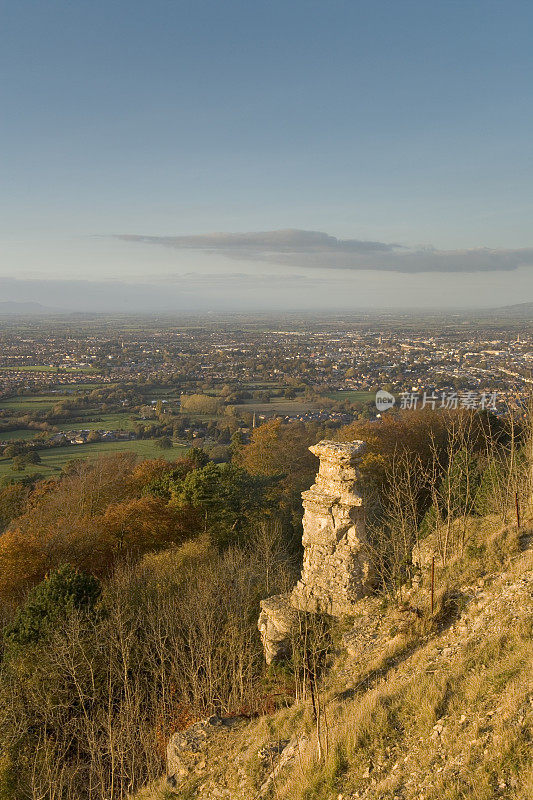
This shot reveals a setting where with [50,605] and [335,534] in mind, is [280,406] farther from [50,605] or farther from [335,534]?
[50,605]

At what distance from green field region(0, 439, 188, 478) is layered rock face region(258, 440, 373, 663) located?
24836 mm

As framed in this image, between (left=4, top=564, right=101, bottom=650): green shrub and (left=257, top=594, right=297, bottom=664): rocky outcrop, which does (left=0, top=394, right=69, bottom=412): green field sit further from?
(left=257, top=594, right=297, bottom=664): rocky outcrop

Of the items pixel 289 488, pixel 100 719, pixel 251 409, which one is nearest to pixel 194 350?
pixel 251 409

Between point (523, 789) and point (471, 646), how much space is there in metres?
3.43

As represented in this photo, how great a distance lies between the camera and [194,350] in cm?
11325

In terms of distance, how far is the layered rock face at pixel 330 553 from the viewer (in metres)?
11.3

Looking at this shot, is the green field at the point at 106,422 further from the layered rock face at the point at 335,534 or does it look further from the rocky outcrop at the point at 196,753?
the rocky outcrop at the point at 196,753

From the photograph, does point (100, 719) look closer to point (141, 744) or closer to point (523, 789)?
point (141, 744)

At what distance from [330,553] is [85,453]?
3237 centimetres

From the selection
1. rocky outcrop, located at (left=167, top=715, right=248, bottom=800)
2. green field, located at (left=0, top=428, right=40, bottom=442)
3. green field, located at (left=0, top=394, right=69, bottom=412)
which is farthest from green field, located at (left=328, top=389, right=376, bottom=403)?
rocky outcrop, located at (left=167, top=715, right=248, bottom=800)

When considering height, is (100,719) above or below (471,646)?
below

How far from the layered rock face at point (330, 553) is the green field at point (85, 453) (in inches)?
978

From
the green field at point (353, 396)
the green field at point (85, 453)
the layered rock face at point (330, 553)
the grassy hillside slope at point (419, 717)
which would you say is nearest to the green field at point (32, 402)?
the green field at point (85, 453)

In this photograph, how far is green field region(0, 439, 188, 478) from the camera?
35.0 meters
